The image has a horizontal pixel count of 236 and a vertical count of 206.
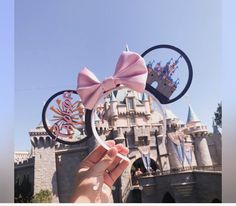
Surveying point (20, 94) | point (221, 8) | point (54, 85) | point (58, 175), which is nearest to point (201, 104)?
point (221, 8)

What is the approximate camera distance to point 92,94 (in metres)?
1.20

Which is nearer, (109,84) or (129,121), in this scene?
(109,84)

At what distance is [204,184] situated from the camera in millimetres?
2352

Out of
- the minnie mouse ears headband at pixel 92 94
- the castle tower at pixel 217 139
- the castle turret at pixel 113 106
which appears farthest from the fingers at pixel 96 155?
the castle tower at pixel 217 139

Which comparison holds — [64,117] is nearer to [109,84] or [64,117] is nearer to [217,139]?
[109,84]

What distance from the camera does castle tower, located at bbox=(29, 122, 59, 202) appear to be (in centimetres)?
213

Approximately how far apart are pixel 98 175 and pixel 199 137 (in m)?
1.41

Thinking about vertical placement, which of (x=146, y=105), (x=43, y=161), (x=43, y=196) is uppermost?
(x=146, y=105)

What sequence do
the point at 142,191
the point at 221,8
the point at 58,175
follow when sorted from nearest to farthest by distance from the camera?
1. the point at 221,8
2. the point at 142,191
3. the point at 58,175

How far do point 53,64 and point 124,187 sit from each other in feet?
2.97

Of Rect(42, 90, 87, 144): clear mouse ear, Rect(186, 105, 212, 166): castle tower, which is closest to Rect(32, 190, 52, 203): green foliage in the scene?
Rect(42, 90, 87, 144): clear mouse ear

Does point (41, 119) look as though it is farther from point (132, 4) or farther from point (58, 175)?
point (132, 4)

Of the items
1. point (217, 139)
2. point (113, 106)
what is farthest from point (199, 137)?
point (113, 106)

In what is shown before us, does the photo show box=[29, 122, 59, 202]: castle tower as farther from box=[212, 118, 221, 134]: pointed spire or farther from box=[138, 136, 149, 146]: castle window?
box=[212, 118, 221, 134]: pointed spire
